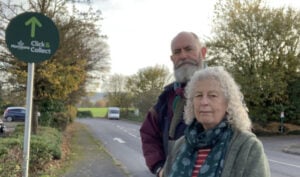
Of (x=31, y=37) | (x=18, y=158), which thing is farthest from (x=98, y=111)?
(x=31, y=37)

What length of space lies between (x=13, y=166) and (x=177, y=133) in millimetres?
4567

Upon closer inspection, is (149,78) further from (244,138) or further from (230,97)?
(244,138)

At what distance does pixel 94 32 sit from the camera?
17828 mm

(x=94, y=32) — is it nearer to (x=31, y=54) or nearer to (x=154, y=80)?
(x=31, y=54)

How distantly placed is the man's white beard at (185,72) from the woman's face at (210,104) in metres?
0.63

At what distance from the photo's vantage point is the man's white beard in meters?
3.18

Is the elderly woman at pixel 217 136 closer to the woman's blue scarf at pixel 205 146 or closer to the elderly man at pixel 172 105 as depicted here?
the woman's blue scarf at pixel 205 146

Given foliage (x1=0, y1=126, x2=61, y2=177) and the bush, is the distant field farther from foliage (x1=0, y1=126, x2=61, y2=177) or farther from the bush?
foliage (x1=0, y1=126, x2=61, y2=177)

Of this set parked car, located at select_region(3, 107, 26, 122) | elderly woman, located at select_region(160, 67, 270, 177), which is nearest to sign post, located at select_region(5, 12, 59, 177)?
elderly woman, located at select_region(160, 67, 270, 177)

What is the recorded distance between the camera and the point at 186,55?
127 inches

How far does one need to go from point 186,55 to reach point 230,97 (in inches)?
32.4

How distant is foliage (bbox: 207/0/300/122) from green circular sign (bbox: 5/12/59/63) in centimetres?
2730

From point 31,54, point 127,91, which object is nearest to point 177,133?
point 31,54

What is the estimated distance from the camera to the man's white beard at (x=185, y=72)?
3.18 meters
